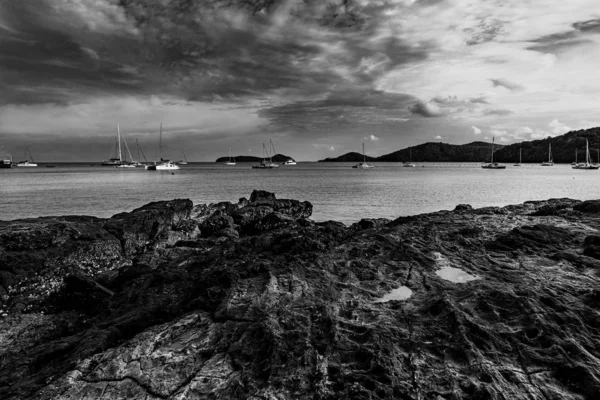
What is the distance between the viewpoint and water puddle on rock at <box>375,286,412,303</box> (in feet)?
22.7

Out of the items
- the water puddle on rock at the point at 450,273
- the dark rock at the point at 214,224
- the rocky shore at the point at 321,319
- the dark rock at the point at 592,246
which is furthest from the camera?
the dark rock at the point at 214,224

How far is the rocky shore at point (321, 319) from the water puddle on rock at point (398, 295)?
0.05 metres

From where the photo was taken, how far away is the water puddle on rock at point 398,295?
6.92 metres

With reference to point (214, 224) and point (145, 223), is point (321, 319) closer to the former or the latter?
point (145, 223)

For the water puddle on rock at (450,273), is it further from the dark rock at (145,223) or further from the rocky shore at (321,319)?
the dark rock at (145,223)

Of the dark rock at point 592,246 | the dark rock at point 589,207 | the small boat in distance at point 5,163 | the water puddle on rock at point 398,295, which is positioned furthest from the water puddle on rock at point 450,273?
the small boat in distance at point 5,163

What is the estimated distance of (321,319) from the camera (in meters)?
5.96

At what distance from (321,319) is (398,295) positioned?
198 centimetres

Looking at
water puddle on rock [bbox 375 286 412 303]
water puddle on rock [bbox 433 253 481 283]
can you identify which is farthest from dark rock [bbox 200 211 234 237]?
water puddle on rock [bbox 375 286 412 303]

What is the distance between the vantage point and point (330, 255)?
9023 mm

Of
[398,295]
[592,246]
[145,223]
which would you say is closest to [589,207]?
[592,246]

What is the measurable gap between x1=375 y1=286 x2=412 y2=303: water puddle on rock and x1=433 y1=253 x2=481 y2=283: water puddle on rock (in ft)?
3.93

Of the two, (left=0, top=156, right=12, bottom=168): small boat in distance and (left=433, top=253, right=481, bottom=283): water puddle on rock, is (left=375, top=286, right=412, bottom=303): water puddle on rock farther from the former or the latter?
(left=0, top=156, right=12, bottom=168): small boat in distance

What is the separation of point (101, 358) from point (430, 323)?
5.11m
